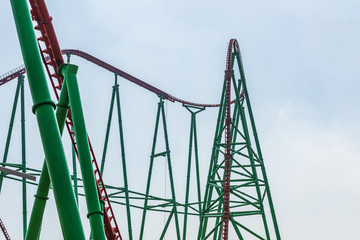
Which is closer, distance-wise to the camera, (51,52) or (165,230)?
(51,52)

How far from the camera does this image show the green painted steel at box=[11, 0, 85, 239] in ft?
11.1

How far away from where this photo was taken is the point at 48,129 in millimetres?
3658

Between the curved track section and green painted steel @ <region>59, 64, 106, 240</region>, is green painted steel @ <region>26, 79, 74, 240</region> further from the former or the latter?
the curved track section

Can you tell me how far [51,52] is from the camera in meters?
7.00

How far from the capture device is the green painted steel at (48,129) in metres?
3.38

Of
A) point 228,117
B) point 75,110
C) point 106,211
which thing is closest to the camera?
point 75,110

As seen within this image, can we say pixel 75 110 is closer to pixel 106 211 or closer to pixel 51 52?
pixel 51 52

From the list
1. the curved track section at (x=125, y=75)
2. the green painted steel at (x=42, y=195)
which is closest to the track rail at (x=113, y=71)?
the curved track section at (x=125, y=75)

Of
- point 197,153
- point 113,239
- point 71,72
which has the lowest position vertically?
point 113,239

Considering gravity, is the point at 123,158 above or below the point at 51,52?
above

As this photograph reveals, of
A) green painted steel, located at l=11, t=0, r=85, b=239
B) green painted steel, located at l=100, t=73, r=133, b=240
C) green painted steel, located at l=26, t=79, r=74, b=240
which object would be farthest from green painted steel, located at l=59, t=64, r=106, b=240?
green painted steel, located at l=100, t=73, r=133, b=240

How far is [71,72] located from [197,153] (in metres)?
10.5

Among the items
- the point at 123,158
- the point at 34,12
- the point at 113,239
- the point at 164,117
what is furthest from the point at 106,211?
the point at 164,117

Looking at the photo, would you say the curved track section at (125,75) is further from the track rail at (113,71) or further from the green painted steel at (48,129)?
the green painted steel at (48,129)
